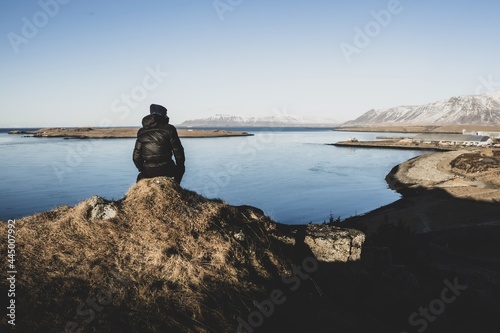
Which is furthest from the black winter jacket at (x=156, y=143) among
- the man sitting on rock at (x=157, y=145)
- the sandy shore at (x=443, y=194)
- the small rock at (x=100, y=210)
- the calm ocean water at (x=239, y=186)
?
the calm ocean water at (x=239, y=186)

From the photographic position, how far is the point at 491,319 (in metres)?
7.83

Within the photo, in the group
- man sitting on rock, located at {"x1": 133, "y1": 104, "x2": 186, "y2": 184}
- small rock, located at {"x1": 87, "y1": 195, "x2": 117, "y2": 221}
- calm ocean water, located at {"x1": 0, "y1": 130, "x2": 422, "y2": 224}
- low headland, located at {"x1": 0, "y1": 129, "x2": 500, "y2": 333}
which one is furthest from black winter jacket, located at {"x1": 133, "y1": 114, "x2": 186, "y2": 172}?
calm ocean water, located at {"x1": 0, "y1": 130, "x2": 422, "y2": 224}

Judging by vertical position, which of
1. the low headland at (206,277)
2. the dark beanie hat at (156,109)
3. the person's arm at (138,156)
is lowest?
the low headland at (206,277)

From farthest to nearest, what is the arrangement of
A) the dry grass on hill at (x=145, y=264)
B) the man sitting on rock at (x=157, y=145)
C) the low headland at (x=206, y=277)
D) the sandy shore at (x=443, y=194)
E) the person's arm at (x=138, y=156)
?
the sandy shore at (x=443, y=194)
the person's arm at (x=138, y=156)
the man sitting on rock at (x=157, y=145)
the low headland at (x=206, y=277)
the dry grass on hill at (x=145, y=264)

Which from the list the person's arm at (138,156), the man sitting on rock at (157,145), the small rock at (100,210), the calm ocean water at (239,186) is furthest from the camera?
the calm ocean water at (239,186)

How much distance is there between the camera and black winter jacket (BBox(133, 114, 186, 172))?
7.14 m

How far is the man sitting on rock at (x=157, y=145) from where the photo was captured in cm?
714

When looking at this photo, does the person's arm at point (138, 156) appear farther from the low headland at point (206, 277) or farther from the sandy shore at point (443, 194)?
the sandy shore at point (443, 194)

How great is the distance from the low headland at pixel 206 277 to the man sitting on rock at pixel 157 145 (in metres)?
0.47

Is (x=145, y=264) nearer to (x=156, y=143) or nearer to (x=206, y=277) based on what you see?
(x=206, y=277)

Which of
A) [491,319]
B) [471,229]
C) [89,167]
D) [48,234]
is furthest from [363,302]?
[89,167]

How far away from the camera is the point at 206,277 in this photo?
5375 mm

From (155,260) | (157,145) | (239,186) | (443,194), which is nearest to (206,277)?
(155,260)

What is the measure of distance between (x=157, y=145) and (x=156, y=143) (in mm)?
51
